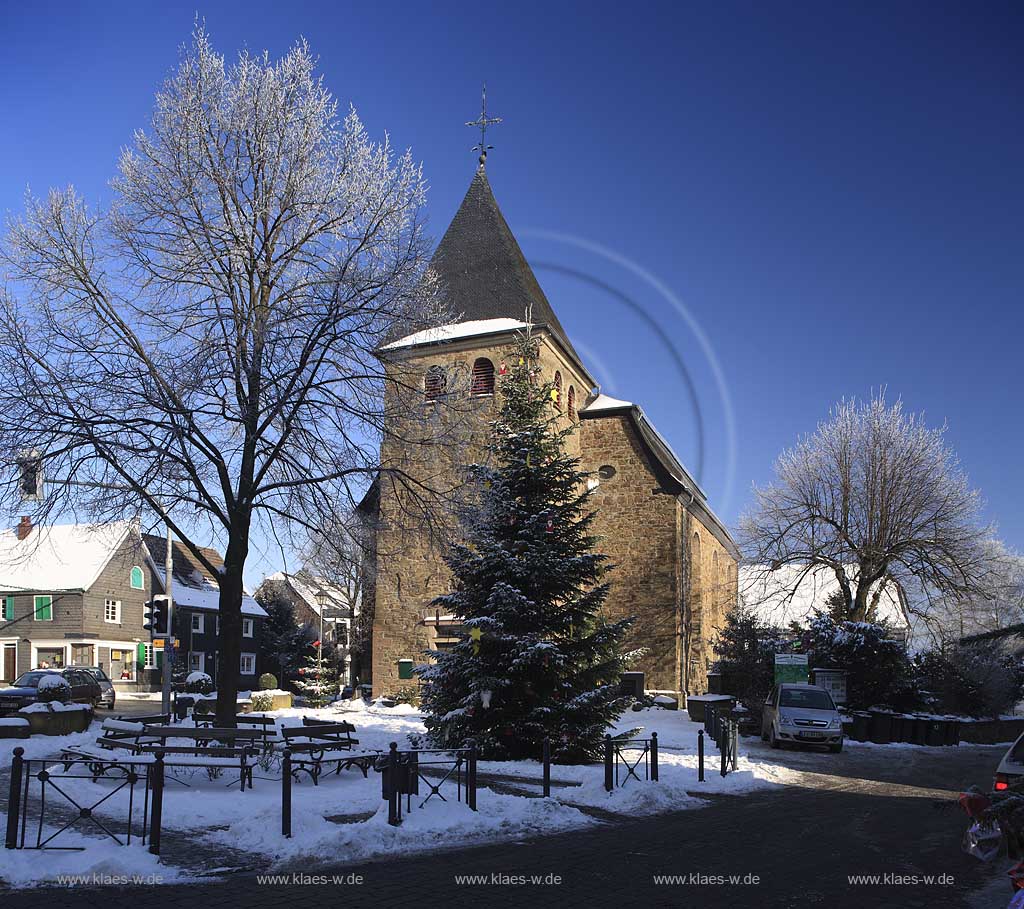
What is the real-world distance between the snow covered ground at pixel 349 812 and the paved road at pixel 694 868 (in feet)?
1.31

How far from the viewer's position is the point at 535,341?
65.6 feet

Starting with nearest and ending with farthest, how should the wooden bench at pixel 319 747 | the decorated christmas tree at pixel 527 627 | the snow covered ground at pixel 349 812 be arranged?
1. the snow covered ground at pixel 349 812
2. the wooden bench at pixel 319 747
3. the decorated christmas tree at pixel 527 627

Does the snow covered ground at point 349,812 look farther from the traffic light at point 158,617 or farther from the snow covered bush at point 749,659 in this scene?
the snow covered bush at point 749,659

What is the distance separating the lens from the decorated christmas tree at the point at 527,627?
16562 millimetres

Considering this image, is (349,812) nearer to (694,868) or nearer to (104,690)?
(694,868)

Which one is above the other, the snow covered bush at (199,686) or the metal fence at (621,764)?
the metal fence at (621,764)

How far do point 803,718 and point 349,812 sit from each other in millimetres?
14240

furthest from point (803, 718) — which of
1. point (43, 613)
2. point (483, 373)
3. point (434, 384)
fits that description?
point (43, 613)

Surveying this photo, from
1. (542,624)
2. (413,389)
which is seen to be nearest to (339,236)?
(413,389)

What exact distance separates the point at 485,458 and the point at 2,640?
3995 centimetres

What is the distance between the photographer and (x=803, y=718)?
21859 mm

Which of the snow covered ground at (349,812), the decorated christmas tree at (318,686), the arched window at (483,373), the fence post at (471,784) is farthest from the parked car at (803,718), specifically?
the decorated christmas tree at (318,686)

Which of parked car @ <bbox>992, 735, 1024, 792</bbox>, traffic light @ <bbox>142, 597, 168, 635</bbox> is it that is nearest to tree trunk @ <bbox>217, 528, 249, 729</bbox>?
traffic light @ <bbox>142, 597, 168, 635</bbox>

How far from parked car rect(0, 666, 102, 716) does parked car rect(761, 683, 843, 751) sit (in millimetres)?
17635
